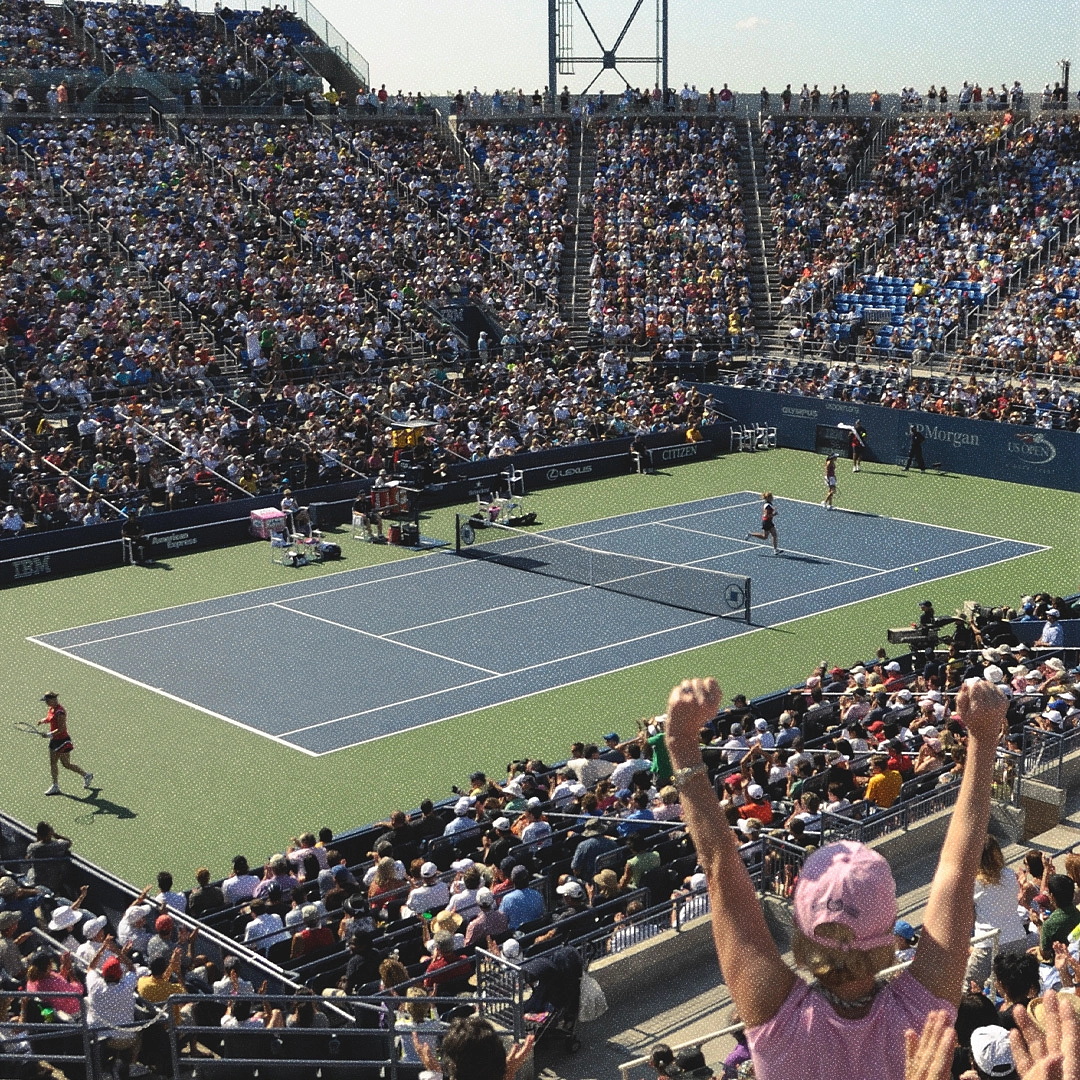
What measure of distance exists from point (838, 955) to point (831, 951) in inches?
0.7

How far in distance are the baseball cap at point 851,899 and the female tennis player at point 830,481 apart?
111 ft

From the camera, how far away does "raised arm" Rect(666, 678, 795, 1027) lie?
284 cm

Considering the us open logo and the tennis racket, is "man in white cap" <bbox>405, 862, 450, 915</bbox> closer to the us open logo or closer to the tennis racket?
the tennis racket

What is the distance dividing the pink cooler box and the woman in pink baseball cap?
3248cm

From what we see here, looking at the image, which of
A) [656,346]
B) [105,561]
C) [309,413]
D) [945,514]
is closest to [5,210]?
[309,413]

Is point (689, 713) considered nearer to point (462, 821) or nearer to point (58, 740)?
point (462, 821)

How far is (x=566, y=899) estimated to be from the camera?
47.9ft

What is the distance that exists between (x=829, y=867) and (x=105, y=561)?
31.9 m

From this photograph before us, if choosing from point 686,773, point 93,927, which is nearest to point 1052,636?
Result: point 93,927

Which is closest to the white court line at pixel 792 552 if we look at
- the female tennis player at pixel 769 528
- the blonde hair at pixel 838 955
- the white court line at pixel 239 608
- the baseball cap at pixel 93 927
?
the female tennis player at pixel 769 528

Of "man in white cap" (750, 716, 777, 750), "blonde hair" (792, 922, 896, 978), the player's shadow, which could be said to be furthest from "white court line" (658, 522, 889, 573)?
"blonde hair" (792, 922, 896, 978)

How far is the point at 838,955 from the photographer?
281 centimetres

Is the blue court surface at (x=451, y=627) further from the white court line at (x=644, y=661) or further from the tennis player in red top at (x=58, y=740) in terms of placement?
the tennis player in red top at (x=58, y=740)

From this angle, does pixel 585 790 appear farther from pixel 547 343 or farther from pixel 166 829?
pixel 547 343
